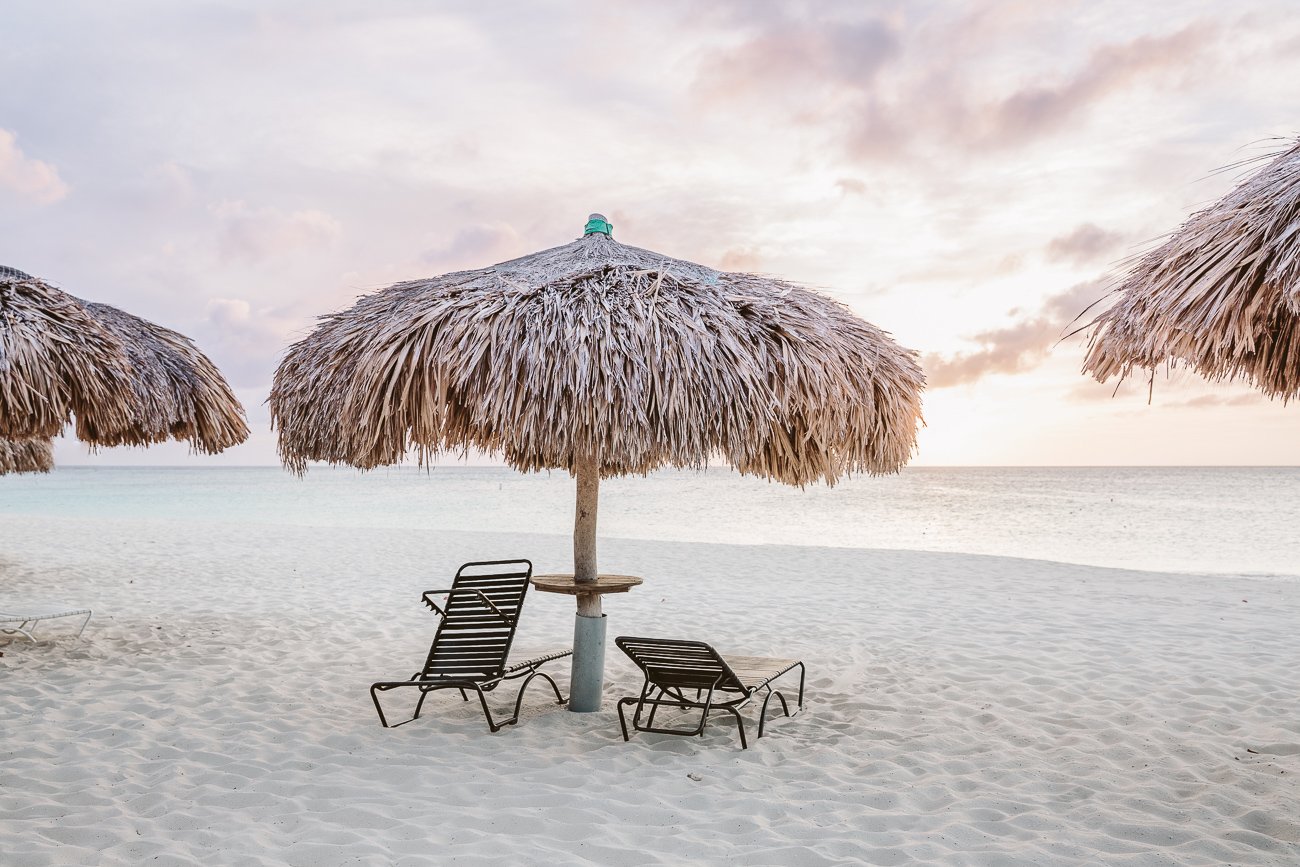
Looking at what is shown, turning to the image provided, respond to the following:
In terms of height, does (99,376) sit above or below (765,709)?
above

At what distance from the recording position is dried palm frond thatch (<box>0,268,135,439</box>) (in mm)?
4828

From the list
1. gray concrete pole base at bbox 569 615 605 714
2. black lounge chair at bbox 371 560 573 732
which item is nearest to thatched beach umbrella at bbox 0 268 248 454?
black lounge chair at bbox 371 560 573 732

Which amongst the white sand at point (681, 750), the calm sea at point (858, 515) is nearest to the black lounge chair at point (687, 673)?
the white sand at point (681, 750)

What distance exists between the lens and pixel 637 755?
13.4 ft

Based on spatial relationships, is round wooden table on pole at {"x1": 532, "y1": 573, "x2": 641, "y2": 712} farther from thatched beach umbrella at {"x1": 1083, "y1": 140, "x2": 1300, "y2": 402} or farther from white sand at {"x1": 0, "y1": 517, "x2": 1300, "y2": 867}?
thatched beach umbrella at {"x1": 1083, "y1": 140, "x2": 1300, "y2": 402}

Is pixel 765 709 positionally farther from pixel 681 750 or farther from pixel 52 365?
pixel 52 365

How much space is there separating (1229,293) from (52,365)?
6125mm

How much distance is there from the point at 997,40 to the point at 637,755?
9072 mm

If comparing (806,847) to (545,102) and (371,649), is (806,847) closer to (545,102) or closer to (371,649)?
(371,649)

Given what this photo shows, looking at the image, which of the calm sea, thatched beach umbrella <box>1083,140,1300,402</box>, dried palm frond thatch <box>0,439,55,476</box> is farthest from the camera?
the calm sea

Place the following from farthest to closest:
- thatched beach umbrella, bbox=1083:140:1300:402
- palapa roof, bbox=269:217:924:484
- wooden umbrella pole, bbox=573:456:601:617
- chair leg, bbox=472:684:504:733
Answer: wooden umbrella pole, bbox=573:456:601:617
chair leg, bbox=472:684:504:733
palapa roof, bbox=269:217:924:484
thatched beach umbrella, bbox=1083:140:1300:402

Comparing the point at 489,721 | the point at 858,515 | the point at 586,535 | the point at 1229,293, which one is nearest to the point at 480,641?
the point at 489,721

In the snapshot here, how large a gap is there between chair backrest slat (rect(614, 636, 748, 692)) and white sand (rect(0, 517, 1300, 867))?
0.36 m

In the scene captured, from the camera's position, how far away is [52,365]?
4992mm
